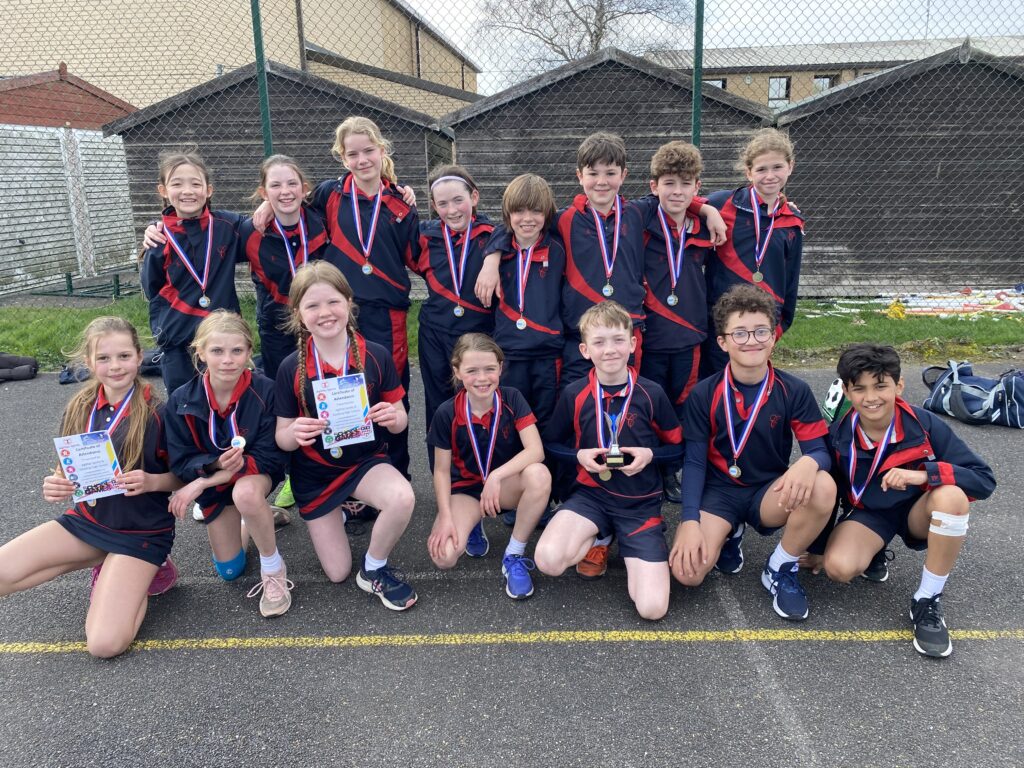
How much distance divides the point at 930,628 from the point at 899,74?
30.2 feet

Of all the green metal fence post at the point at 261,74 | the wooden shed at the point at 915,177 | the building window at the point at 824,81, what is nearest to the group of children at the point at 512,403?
the green metal fence post at the point at 261,74

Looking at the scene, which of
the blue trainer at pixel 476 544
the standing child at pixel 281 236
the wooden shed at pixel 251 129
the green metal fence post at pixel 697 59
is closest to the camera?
the blue trainer at pixel 476 544

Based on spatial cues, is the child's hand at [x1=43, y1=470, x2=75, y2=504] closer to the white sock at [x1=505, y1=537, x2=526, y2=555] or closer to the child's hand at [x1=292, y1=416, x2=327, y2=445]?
the child's hand at [x1=292, y1=416, x2=327, y2=445]

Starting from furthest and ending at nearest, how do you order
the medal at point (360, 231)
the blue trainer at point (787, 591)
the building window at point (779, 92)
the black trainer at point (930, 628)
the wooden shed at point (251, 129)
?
the building window at point (779, 92) → the wooden shed at point (251, 129) → the medal at point (360, 231) → the blue trainer at point (787, 591) → the black trainer at point (930, 628)

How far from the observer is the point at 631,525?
11.0 feet

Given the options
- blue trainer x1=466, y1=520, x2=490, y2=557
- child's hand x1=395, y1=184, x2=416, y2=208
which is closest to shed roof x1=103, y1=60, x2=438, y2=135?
child's hand x1=395, y1=184, x2=416, y2=208

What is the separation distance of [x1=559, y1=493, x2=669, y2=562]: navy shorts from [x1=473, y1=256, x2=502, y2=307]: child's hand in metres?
1.17

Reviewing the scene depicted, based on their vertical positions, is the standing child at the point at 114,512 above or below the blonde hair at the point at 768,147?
below

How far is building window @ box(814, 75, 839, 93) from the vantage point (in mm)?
23734

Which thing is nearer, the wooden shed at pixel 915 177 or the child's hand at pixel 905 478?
the child's hand at pixel 905 478

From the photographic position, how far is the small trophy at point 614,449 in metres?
3.29

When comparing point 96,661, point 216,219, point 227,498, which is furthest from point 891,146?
point 96,661

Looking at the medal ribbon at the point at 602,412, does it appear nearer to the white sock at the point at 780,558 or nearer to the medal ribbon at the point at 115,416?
the white sock at the point at 780,558

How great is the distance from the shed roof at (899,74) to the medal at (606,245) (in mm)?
7300
